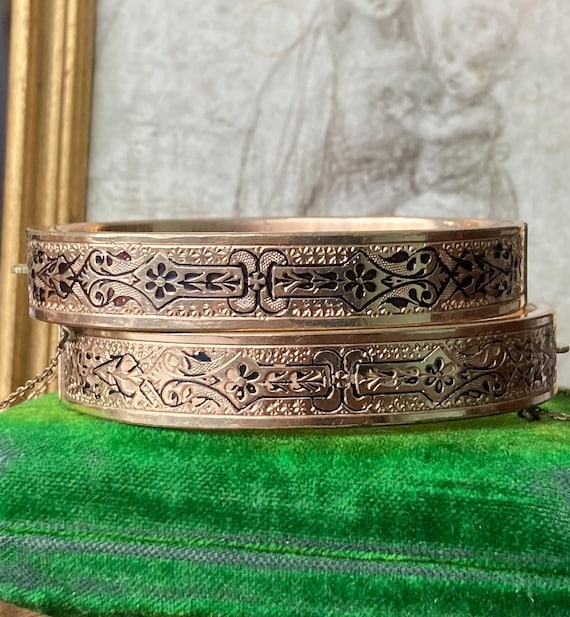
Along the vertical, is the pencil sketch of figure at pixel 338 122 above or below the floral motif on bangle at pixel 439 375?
above

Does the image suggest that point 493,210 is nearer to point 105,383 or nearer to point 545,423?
point 545,423

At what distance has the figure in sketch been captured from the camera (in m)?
1.11

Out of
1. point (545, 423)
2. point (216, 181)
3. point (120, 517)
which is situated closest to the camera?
point (120, 517)

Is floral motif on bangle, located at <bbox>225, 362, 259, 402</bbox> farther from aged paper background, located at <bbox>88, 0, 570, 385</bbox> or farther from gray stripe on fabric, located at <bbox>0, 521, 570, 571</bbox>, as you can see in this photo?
aged paper background, located at <bbox>88, 0, 570, 385</bbox>

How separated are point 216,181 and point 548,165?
477 mm

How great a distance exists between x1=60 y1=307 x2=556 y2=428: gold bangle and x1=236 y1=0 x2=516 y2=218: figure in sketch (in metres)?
0.54

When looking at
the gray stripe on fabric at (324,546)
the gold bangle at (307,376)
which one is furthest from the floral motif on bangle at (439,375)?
the gray stripe on fabric at (324,546)

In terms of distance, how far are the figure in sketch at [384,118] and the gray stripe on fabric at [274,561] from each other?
27.8 inches

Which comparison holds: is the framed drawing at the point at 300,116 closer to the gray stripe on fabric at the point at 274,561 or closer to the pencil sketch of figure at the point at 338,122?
the pencil sketch of figure at the point at 338,122

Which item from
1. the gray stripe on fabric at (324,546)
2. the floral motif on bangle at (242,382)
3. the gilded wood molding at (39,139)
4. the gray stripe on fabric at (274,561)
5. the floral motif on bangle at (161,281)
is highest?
the gilded wood molding at (39,139)

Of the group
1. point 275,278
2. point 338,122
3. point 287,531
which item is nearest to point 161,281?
point 275,278

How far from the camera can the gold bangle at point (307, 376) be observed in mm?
578

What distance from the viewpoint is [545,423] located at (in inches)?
25.8

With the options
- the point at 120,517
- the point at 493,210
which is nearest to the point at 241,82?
the point at 493,210
